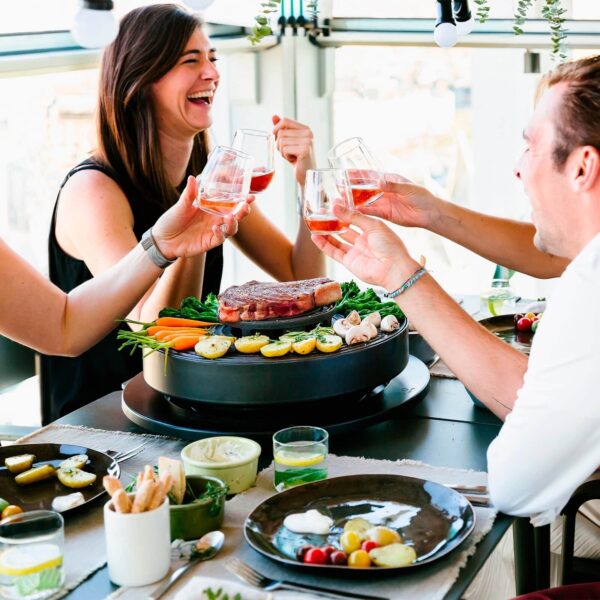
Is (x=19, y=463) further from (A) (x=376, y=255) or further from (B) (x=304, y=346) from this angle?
(A) (x=376, y=255)

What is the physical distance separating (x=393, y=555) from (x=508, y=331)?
114 centimetres

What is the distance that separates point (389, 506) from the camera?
1443mm

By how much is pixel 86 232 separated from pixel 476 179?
259 centimetres

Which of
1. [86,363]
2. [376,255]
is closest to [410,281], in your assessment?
[376,255]

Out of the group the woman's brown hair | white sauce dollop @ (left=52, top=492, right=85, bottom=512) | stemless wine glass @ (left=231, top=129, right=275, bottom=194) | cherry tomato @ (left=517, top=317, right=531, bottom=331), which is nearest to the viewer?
white sauce dollop @ (left=52, top=492, right=85, bottom=512)

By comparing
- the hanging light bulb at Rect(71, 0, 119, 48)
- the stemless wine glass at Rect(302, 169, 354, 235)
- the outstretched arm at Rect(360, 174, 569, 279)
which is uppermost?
the hanging light bulb at Rect(71, 0, 119, 48)

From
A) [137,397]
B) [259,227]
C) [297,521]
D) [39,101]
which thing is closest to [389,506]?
[297,521]

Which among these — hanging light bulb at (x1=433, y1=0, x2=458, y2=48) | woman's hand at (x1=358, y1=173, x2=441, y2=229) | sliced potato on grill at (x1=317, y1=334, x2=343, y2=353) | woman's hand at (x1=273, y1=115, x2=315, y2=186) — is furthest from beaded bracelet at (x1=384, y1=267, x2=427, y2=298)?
woman's hand at (x1=273, y1=115, x2=315, y2=186)

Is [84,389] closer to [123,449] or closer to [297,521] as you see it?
[123,449]

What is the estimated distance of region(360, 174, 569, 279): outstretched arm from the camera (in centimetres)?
238

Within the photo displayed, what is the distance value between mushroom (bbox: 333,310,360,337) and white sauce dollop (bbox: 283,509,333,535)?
53 centimetres

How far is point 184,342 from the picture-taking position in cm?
182

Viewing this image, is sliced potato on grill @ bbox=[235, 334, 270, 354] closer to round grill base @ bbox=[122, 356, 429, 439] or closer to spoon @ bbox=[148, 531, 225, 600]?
round grill base @ bbox=[122, 356, 429, 439]

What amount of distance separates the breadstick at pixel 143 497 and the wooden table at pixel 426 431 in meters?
0.46
